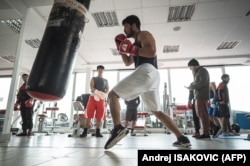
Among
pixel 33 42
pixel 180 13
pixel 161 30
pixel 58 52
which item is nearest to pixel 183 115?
pixel 161 30

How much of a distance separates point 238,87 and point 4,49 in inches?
395

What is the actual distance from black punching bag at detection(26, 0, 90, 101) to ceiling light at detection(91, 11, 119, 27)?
11.0ft

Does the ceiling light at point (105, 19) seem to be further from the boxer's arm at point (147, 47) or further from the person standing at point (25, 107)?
the boxer's arm at point (147, 47)

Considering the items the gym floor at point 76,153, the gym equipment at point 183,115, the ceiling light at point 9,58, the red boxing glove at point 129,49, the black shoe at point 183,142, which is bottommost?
the gym floor at point 76,153

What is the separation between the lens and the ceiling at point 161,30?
4238mm

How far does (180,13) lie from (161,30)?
2.94 feet

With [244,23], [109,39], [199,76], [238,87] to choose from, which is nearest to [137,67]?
[199,76]

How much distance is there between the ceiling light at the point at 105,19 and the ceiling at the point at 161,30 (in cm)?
12

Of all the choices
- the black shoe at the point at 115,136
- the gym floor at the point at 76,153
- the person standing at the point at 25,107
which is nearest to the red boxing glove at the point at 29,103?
the person standing at the point at 25,107

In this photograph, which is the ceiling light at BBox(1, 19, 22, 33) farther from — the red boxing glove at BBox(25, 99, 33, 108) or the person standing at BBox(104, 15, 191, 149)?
the person standing at BBox(104, 15, 191, 149)

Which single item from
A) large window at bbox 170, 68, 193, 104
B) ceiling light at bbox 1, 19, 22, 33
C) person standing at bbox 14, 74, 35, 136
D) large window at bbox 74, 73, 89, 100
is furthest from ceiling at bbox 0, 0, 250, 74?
large window at bbox 74, 73, 89, 100

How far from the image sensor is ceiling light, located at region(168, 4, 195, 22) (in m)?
4.42

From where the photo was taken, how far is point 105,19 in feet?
16.1

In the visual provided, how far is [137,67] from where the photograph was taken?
194cm
